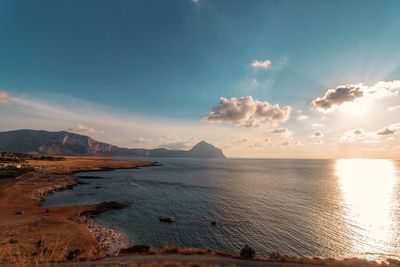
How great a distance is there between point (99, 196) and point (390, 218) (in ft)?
235

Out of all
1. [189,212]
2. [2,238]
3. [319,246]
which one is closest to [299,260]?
[319,246]

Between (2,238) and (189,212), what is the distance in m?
29.9

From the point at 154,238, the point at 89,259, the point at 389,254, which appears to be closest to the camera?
the point at 89,259

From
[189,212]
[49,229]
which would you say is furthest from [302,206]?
[49,229]

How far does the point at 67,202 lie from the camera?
170ft

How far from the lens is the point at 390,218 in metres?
46.5

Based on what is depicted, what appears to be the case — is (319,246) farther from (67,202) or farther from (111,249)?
(67,202)

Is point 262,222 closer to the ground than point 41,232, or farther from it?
closer to the ground

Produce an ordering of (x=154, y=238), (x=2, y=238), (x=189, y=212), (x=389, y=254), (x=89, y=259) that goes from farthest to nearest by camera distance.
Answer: (x=189, y=212)
(x=154, y=238)
(x=389, y=254)
(x=2, y=238)
(x=89, y=259)

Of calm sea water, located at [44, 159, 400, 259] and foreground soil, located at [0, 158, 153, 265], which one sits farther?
calm sea water, located at [44, 159, 400, 259]

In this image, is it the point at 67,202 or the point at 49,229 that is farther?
the point at 67,202

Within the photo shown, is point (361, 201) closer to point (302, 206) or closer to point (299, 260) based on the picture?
point (302, 206)

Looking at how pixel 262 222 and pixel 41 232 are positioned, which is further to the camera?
pixel 262 222

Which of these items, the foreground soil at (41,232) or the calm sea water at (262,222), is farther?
A: the calm sea water at (262,222)
